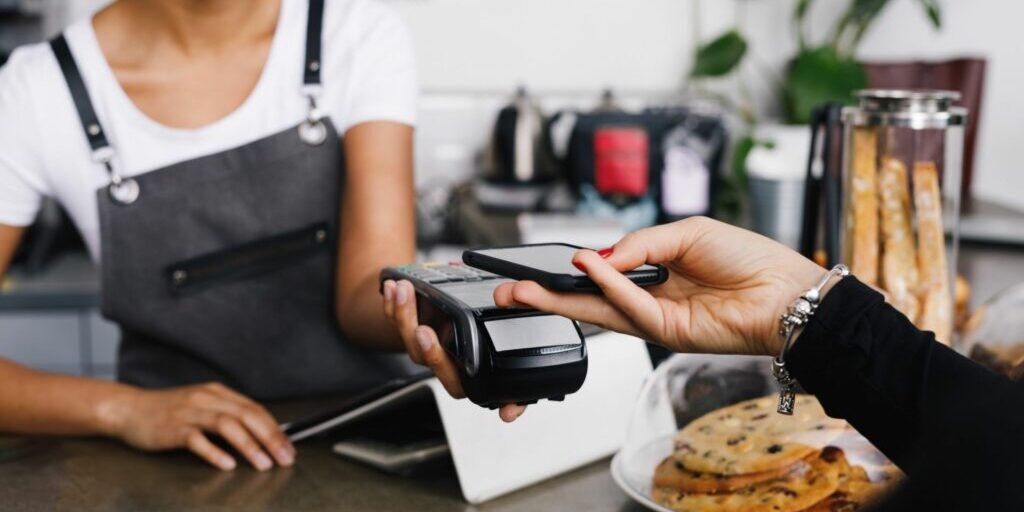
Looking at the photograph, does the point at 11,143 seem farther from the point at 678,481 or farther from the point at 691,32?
the point at 691,32

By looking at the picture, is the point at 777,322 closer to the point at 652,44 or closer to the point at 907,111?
the point at 907,111

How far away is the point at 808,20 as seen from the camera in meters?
3.09

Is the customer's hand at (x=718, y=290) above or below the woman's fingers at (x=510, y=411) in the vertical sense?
above

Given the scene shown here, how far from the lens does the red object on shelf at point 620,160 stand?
2629 millimetres

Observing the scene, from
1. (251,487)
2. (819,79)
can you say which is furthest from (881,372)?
(819,79)

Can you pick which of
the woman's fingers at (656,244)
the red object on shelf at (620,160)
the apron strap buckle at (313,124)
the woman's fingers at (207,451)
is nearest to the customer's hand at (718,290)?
the woman's fingers at (656,244)

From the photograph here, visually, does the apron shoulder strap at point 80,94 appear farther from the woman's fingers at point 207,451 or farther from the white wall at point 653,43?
the white wall at point 653,43

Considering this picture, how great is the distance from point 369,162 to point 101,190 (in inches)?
13.3

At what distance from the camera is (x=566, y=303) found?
28.7 inches

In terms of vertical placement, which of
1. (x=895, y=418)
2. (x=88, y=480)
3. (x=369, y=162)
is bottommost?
(x=88, y=480)

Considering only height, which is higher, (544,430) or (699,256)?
(699,256)

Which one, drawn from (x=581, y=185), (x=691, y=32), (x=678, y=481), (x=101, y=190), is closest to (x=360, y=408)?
(x=678, y=481)

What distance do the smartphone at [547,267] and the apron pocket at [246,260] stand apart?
656 mm

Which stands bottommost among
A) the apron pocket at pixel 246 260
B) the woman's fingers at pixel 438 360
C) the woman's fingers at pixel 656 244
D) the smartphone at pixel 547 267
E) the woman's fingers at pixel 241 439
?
the woman's fingers at pixel 241 439
